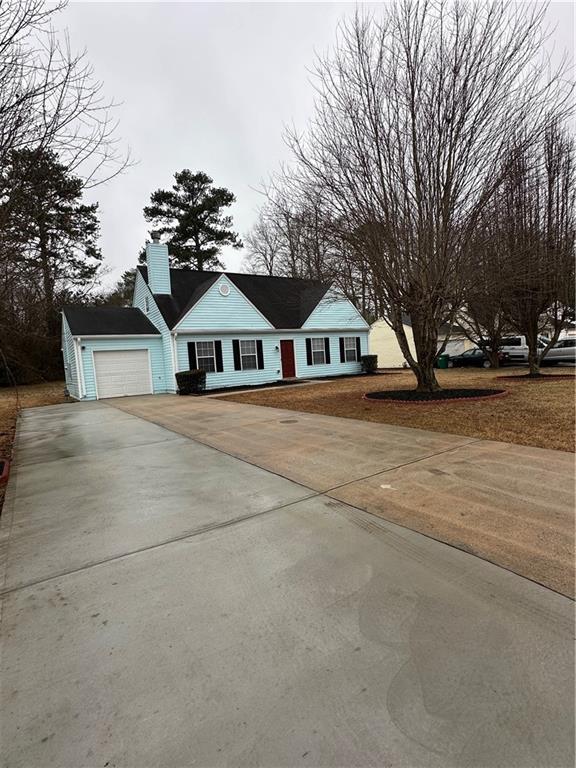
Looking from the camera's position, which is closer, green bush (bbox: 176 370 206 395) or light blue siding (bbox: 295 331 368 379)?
green bush (bbox: 176 370 206 395)

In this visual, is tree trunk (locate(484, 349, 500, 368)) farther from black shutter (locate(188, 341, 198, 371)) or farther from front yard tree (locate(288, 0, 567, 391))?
black shutter (locate(188, 341, 198, 371))

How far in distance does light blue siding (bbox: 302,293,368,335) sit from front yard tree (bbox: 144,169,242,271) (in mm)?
14061

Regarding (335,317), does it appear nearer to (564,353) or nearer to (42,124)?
(564,353)

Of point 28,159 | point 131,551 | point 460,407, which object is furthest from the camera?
point 460,407

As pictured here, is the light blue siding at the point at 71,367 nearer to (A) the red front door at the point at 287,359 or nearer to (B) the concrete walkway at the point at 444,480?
(A) the red front door at the point at 287,359

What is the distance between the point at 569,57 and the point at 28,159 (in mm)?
9408

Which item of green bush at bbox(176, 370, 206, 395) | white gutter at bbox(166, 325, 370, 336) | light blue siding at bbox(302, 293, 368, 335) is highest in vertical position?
light blue siding at bbox(302, 293, 368, 335)

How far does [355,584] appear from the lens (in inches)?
99.7

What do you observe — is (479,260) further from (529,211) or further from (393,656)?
(393,656)

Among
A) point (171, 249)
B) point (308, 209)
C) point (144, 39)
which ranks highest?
point (171, 249)

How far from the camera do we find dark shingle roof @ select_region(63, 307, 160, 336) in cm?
1637

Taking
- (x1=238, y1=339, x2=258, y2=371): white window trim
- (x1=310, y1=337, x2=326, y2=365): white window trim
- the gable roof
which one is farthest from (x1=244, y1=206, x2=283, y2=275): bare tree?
(x1=238, y1=339, x2=258, y2=371): white window trim

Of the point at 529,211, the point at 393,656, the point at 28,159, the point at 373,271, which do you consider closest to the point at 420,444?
the point at 393,656

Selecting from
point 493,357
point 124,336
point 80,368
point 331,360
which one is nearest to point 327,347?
point 331,360
